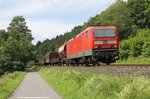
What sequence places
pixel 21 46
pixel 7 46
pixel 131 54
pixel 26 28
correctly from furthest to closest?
1. pixel 26 28
2. pixel 21 46
3. pixel 7 46
4. pixel 131 54

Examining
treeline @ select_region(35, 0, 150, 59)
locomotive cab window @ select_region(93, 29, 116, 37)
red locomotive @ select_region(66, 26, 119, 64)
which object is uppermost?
treeline @ select_region(35, 0, 150, 59)

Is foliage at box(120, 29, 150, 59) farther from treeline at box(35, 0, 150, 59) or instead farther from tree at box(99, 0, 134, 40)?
tree at box(99, 0, 134, 40)

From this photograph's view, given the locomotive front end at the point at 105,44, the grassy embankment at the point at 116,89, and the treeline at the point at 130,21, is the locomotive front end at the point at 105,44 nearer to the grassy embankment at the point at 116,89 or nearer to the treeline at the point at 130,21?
the grassy embankment at the point at 116,89

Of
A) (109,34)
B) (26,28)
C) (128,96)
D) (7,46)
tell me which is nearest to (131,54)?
(109,34)

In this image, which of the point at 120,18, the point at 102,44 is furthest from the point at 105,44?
the point at 120,18

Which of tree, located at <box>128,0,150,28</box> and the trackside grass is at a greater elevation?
tree, located at <box>128,0,150,28</box>

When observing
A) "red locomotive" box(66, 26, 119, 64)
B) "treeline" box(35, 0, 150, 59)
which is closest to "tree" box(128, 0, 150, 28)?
"treeline" box(35, 0, 150, 59)

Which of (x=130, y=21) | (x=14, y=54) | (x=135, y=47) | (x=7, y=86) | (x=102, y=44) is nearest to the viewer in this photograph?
(x=7, y=86)

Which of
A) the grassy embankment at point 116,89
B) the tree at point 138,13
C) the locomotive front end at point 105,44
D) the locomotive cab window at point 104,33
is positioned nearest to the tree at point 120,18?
the tree at point 138,13

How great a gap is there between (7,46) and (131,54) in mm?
31151

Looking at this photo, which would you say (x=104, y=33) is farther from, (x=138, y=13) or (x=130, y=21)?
(x=130, y=21)

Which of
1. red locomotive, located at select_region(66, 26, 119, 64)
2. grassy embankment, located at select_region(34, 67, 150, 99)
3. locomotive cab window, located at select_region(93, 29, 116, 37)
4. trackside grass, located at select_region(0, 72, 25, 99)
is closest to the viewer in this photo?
grassy embankment, located at select_region(34, 67, 150, 99)

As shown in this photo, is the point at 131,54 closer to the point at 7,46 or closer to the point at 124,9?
the point at 7,46

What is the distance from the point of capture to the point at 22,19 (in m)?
126
